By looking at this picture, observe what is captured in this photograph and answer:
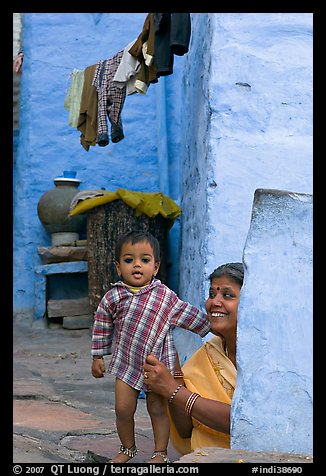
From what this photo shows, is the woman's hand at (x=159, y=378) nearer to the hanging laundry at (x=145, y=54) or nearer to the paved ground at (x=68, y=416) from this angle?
the paved ground at (x=68, y=416)

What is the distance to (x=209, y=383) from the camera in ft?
9.14

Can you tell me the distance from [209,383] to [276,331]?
521mm

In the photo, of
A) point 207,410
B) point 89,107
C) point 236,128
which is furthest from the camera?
point 89,107

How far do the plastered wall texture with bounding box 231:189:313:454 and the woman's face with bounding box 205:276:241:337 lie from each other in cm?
35

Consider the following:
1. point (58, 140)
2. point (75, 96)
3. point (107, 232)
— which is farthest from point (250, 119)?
point (58, 140)

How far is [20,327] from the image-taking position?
7.76m

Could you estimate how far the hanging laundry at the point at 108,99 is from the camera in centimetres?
568

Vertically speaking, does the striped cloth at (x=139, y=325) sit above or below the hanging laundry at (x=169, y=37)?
below

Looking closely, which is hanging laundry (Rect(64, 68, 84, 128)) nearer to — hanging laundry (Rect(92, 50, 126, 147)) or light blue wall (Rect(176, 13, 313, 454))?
hanging laundry (Rect(92, 50, 126, 147))

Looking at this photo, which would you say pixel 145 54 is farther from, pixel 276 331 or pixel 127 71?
pixel 276 331

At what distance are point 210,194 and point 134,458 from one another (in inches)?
71.0

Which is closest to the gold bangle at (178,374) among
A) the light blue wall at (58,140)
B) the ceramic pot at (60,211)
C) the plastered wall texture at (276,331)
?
the plastered wall texture at (276,331)

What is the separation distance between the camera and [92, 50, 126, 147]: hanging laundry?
18.6 ft
